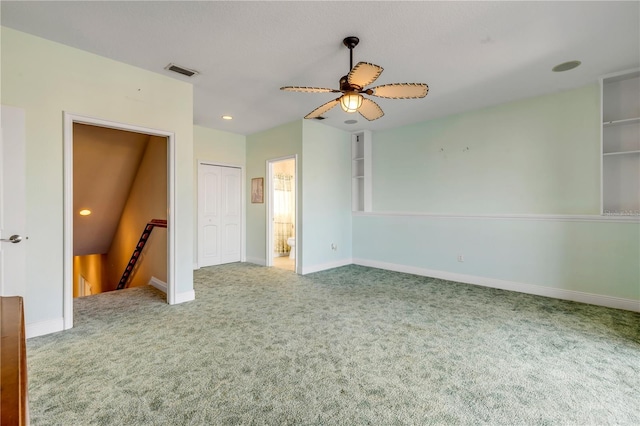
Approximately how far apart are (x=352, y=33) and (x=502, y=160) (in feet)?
10.0

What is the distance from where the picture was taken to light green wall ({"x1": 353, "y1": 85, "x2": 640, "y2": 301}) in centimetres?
359

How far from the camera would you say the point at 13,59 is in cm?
253

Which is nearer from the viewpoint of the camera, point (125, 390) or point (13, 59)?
point (125, 390)

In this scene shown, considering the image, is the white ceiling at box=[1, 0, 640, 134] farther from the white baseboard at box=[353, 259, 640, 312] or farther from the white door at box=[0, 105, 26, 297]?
the white baseboard at box=[353, 259, 640, 312]

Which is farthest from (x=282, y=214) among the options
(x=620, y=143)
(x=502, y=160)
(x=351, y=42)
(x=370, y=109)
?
(x=620, y=143)

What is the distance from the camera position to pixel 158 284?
4.25m

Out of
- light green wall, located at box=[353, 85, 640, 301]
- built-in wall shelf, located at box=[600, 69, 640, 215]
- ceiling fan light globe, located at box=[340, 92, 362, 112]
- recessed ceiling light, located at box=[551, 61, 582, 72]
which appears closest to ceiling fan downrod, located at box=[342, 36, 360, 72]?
ceiling fan light globe, located at box=[340, 92, 362, 112]

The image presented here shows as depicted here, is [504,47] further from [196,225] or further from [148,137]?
[196,225]

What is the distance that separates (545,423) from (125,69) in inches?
178

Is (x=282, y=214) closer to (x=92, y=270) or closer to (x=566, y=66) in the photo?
(x=92, y=270)

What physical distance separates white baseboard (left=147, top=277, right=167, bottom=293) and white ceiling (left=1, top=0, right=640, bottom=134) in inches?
107

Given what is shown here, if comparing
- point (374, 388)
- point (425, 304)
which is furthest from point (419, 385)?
point (425, 304)

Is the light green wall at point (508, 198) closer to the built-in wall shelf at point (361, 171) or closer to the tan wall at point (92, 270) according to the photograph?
the built-in wall shelf at point (361, 171)

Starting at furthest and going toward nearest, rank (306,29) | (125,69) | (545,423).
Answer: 1. (125,69)
2. (306,29)
3. (545,423)
